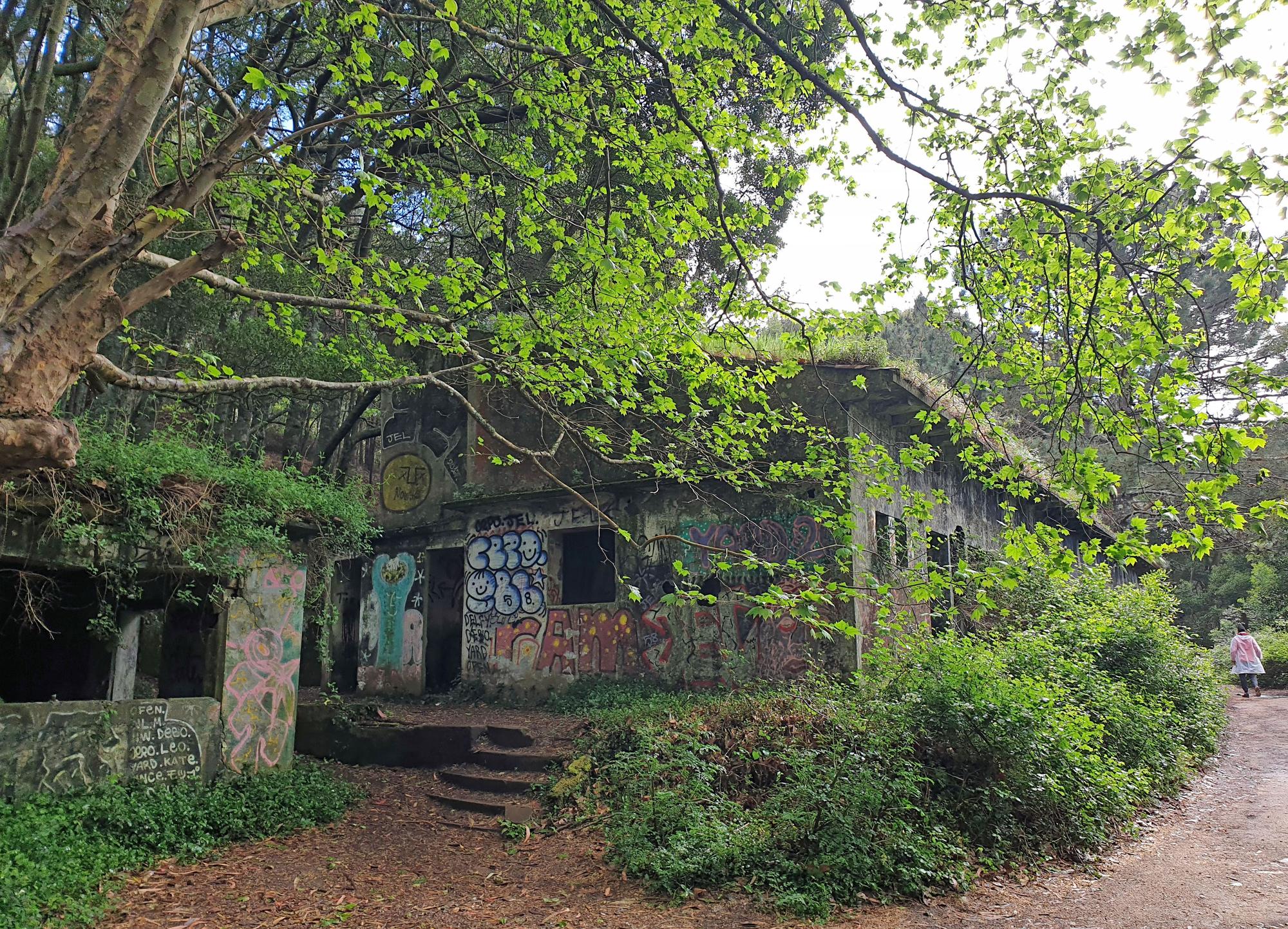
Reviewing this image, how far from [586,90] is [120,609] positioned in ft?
24.8

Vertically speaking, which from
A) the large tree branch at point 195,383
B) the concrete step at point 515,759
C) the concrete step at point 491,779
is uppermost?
the large tree branch at point 195,383

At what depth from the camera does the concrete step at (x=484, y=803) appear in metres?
8.16

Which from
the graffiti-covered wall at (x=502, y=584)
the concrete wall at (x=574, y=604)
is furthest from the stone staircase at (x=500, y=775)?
the graffiti-covered wall at (x=502, y=584)

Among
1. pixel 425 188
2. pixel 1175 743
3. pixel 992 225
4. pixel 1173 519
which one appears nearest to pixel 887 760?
pixel 1173 519

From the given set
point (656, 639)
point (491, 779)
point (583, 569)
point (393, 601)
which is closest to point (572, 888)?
point (491, 779)

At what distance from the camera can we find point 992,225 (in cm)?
532

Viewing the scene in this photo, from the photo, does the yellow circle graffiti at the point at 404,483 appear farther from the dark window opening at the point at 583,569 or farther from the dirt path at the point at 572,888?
the dirt path at the point at 572,888

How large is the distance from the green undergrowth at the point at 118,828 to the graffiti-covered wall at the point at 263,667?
1.08ft

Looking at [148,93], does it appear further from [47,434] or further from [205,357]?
[205,357]

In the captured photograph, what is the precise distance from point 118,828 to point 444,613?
788 centimetres

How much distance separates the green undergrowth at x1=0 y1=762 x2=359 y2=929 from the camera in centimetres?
532

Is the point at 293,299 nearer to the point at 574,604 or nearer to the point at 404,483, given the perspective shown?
A: the point at 574,604

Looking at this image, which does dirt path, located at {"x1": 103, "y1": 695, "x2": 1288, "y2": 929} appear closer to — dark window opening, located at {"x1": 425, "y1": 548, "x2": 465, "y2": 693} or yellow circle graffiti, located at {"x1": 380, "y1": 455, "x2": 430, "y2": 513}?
dark window opening, located at {"x1": 425, "y1": 548, "x2": 465, "y2": 693}

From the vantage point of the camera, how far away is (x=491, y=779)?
29.9 ft
